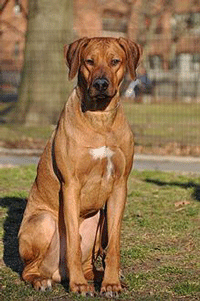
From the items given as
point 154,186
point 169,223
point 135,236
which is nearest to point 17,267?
point 135,236

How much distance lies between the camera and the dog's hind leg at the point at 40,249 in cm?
536

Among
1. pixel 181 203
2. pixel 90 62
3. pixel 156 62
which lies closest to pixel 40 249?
pixel 90 62

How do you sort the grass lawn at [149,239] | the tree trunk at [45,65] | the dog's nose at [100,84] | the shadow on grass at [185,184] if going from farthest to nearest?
the tree trunk at [45,65], the shadow on grass at [185,184], the grass lawn at [149,239], the dog's nose at [100,84]

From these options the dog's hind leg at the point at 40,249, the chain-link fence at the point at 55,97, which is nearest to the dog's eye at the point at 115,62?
the dog's hind leg at the point at 40,249

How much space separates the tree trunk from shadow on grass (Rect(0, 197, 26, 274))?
8852 mm

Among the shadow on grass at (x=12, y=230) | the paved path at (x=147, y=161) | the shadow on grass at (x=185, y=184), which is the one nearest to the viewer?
the shadow on grass at (x=12, y=230)

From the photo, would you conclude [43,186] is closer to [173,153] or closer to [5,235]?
[5,235]

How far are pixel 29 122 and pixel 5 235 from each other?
11.1m

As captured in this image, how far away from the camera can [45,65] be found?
57.0 ft

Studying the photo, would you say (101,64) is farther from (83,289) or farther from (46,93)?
(46,93)

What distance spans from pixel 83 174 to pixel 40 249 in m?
0.62

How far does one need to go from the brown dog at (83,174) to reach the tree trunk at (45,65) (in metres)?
11.8

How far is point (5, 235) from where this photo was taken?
23.1 feet

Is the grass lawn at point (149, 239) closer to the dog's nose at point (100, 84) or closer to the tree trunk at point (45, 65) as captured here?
the dog's nose at point (100, 84)
